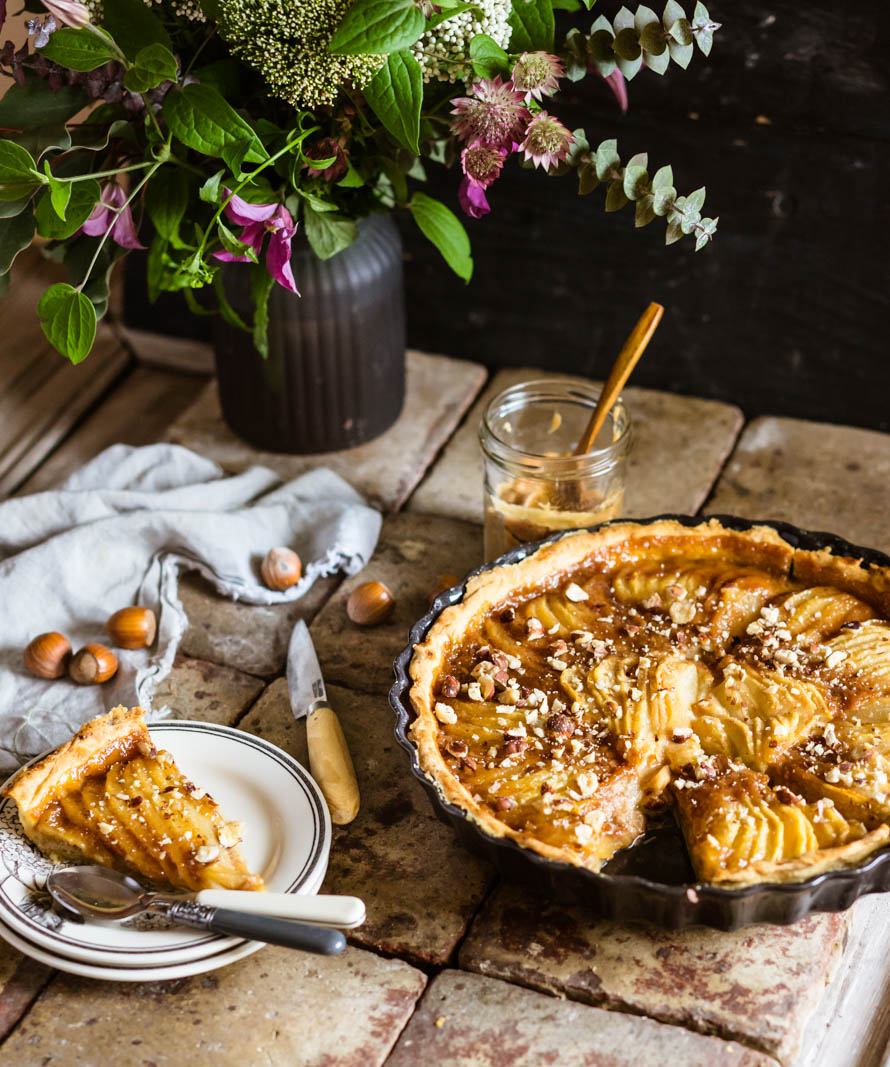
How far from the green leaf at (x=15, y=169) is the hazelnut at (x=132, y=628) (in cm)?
72

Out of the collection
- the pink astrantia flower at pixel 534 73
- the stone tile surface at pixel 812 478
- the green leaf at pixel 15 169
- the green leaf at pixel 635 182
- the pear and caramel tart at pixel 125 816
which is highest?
the pink astrantia flower at pixel 534 73

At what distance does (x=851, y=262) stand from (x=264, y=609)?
138 centimetres

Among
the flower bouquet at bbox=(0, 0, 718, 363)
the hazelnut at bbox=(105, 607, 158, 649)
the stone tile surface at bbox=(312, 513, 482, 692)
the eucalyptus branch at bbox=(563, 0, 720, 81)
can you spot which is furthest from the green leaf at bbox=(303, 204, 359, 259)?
the hazelnut at bbox=(105, 607, 158, 649)

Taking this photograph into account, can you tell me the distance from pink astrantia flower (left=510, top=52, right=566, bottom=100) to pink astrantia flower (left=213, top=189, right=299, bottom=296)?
404 millimetres

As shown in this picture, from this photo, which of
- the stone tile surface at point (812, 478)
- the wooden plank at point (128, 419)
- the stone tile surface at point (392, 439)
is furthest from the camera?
the wooden plank at point (128, 419)

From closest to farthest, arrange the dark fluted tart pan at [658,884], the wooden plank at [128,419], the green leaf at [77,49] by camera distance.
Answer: the dark fluted tart pan at [658,884] < the green leaf at [77,49] < the wooden plank at [128,419]

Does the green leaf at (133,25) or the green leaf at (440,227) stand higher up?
the green leaf at (133,25)

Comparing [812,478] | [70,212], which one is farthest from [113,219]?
[812,478]

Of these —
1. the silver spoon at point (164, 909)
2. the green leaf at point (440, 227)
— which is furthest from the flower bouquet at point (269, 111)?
the silver spoon at point (164, 909)

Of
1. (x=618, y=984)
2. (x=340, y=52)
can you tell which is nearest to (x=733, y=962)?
(x=618, y=984)

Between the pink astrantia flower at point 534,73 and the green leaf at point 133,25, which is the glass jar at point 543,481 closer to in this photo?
the pink astrantia flower at point 534,73

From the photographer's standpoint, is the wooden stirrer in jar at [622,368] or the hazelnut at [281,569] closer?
the wooden stirrer in jar at [622,368]

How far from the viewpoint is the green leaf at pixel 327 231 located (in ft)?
6.67

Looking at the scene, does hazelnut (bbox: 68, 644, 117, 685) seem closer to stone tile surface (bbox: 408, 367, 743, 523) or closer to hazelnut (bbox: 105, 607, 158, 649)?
hazelnut (bbox: 105, 607, 158, 649)
